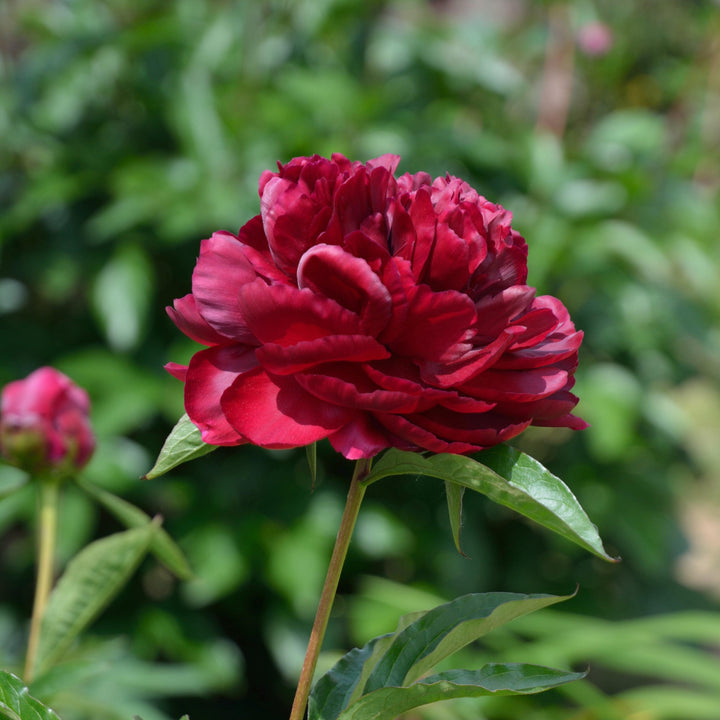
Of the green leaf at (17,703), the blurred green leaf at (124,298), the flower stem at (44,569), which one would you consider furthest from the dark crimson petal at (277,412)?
the blurred green leaf at (124,298)

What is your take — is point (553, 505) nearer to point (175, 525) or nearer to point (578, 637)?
point (578, 637)

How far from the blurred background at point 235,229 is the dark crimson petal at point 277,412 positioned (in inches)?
35.9

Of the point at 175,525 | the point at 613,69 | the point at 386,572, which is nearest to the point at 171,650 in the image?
the point at 175,525

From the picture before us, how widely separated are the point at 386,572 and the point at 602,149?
0.91 meters

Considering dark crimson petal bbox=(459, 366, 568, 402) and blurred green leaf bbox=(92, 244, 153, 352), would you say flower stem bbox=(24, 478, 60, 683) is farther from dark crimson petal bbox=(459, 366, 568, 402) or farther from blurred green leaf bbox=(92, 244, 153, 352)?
blurred green leaf bbox=(92, 244, 153, 352)

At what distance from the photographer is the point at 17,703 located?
312mm

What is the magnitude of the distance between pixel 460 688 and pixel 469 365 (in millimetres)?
107

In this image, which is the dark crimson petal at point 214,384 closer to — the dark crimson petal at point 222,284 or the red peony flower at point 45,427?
the dark crimson petal at point 222,284

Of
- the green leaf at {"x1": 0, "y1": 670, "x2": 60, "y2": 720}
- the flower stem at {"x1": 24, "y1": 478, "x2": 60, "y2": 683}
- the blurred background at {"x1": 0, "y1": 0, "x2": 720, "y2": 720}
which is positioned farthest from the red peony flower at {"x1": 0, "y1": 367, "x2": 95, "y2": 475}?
the blurred background at {"x1": 0, "y1": 0, "x2": 720, "y2": 720}

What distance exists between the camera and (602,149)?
71.2 inches

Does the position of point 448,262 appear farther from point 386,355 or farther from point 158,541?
point 158,541

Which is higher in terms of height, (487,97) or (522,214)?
(487,97)

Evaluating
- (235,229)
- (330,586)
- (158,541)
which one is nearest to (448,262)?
(330,586)

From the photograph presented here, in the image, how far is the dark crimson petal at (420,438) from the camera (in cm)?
29
